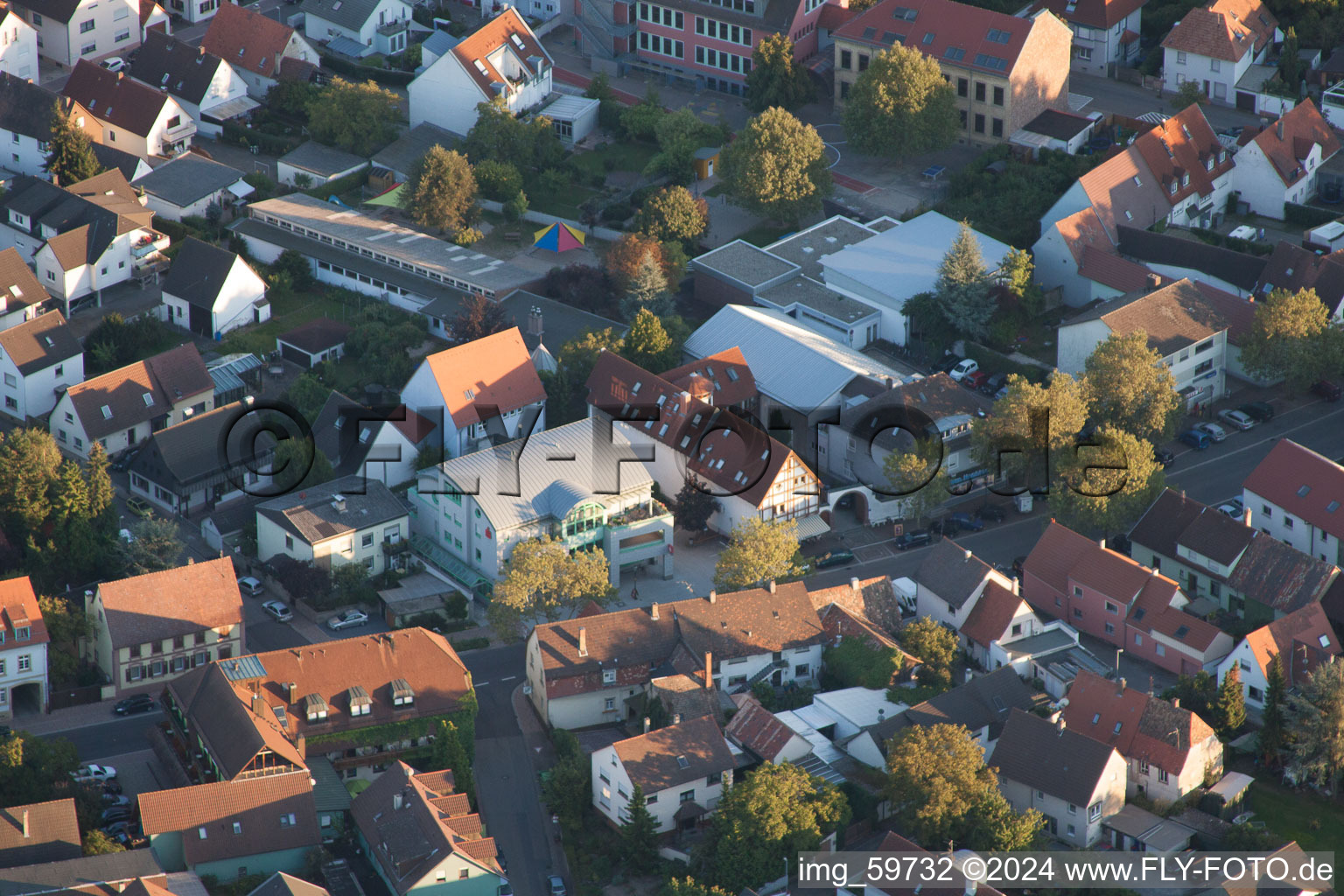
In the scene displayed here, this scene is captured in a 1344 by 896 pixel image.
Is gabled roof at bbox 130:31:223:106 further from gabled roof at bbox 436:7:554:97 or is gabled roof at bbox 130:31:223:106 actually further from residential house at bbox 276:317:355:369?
residential house at bbox 276:317:355:369

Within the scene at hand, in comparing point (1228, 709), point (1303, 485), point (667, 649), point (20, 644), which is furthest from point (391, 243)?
point (1228, 709)

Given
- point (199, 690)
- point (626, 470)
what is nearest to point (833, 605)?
point (626, 470)

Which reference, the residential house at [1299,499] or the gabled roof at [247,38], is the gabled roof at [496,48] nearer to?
the gabled roof at [247,38]

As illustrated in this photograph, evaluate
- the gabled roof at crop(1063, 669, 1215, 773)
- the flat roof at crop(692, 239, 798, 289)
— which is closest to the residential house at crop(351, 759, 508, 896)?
the gabled roof at crop(1063, 669, 1215, 773)

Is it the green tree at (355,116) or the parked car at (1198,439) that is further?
the green tree at (355,116)

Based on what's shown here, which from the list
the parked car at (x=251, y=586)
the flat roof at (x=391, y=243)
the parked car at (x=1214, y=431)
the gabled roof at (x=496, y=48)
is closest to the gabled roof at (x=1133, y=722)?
the parked car at (x=1214, y=431)

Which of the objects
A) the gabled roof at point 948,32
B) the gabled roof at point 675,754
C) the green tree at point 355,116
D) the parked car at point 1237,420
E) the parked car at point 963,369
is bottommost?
the gabled roof at point 675,754

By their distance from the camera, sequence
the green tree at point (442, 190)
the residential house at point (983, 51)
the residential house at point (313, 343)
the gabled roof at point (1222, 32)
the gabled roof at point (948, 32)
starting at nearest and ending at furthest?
1. the residential house at point (313, 343)
2. the green tree at point (442, 190)
3. the residential house at point (983, 51)
4. the gabled roof at point (948, 32)
5. the gabled roof at point (1222, 32)

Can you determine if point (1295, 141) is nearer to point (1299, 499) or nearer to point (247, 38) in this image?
point (1299, 499)
